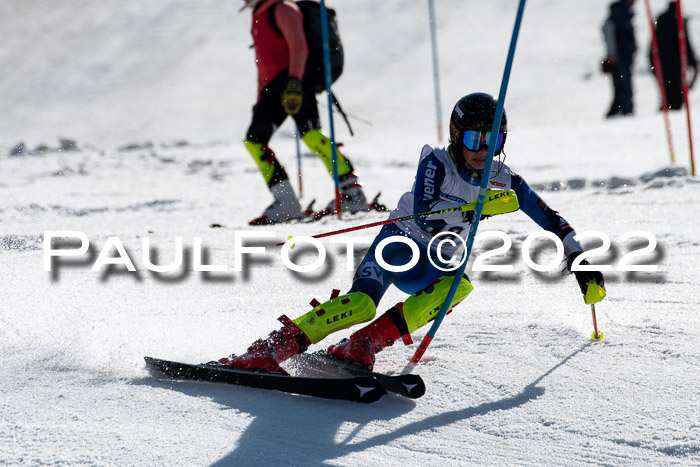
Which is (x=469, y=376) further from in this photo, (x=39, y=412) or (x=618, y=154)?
(x=618, y=154)

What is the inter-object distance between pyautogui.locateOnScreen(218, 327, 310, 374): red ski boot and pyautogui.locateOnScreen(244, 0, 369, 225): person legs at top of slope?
3.53 metres

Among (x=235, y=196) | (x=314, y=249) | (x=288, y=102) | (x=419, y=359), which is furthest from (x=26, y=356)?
(x=235, y=196)

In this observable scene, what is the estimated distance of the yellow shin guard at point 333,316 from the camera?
3.07 m

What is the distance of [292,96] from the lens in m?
6.28

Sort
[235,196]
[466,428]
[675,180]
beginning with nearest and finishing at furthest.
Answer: [466,428] → [675,180] → [235,196]

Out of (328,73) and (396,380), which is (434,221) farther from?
(328,73)

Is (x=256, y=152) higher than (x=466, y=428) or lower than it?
higher

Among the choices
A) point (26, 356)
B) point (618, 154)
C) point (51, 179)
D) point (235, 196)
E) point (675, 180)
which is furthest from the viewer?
point (618, 154)

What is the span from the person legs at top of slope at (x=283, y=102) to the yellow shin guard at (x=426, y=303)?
3.43 metres

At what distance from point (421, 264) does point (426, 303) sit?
0.35m

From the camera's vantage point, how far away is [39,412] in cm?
269

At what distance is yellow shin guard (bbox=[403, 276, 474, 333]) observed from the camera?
3.12 metres

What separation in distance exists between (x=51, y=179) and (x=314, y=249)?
5057mm

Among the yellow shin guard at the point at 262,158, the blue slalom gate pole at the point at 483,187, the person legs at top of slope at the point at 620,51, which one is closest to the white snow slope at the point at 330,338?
the blue slalom gate pole at the point at 483,187
